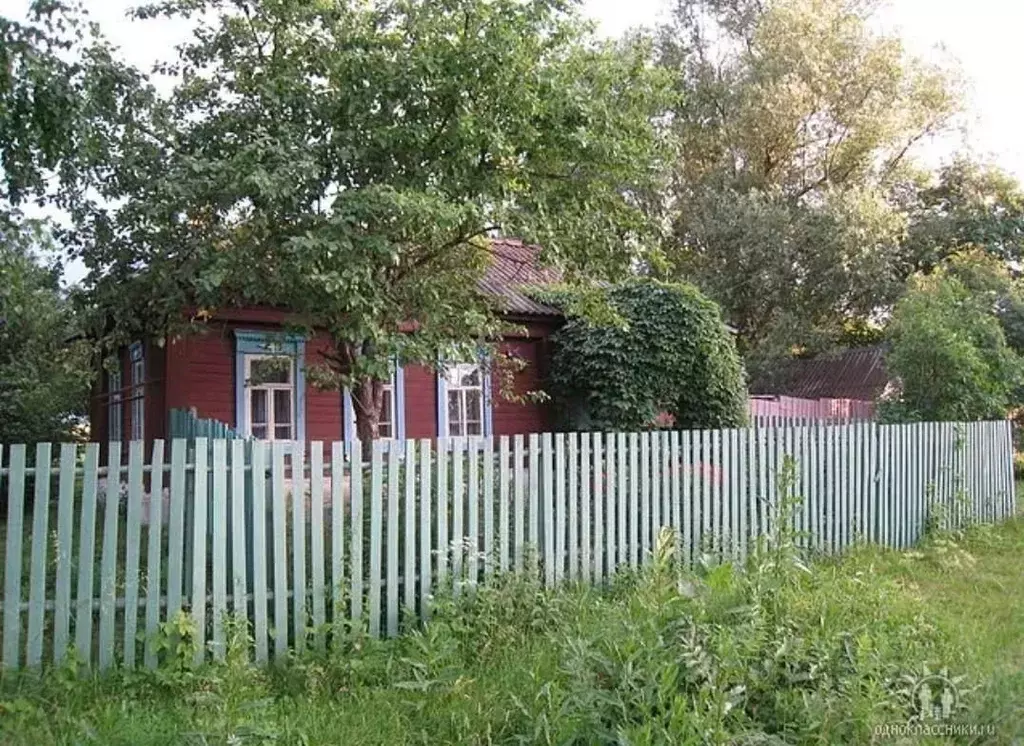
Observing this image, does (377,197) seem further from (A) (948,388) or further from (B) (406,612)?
(A) (948,388)

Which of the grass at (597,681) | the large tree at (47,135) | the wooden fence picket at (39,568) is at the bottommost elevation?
the grass at (597,681)

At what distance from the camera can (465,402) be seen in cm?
1512

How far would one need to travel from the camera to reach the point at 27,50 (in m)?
6.28

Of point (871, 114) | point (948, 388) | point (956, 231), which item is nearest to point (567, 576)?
point (948, 388)

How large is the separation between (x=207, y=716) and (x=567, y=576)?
315 cm

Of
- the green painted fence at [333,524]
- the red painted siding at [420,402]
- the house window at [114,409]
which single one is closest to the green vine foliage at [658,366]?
the red painted siding at [420,402]

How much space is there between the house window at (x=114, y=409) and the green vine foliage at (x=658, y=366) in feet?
26.8

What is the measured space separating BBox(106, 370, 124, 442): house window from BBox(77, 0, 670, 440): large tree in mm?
6309

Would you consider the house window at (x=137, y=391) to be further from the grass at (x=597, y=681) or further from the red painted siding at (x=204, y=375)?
the grass at (x=597, y=681)

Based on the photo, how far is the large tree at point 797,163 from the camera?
23922mm

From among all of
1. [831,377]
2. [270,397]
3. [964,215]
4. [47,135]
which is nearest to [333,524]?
[47,135]

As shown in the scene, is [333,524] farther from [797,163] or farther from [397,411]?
[797,163]

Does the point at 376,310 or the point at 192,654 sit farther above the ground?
the point at 376,310

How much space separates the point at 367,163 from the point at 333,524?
460 cm
